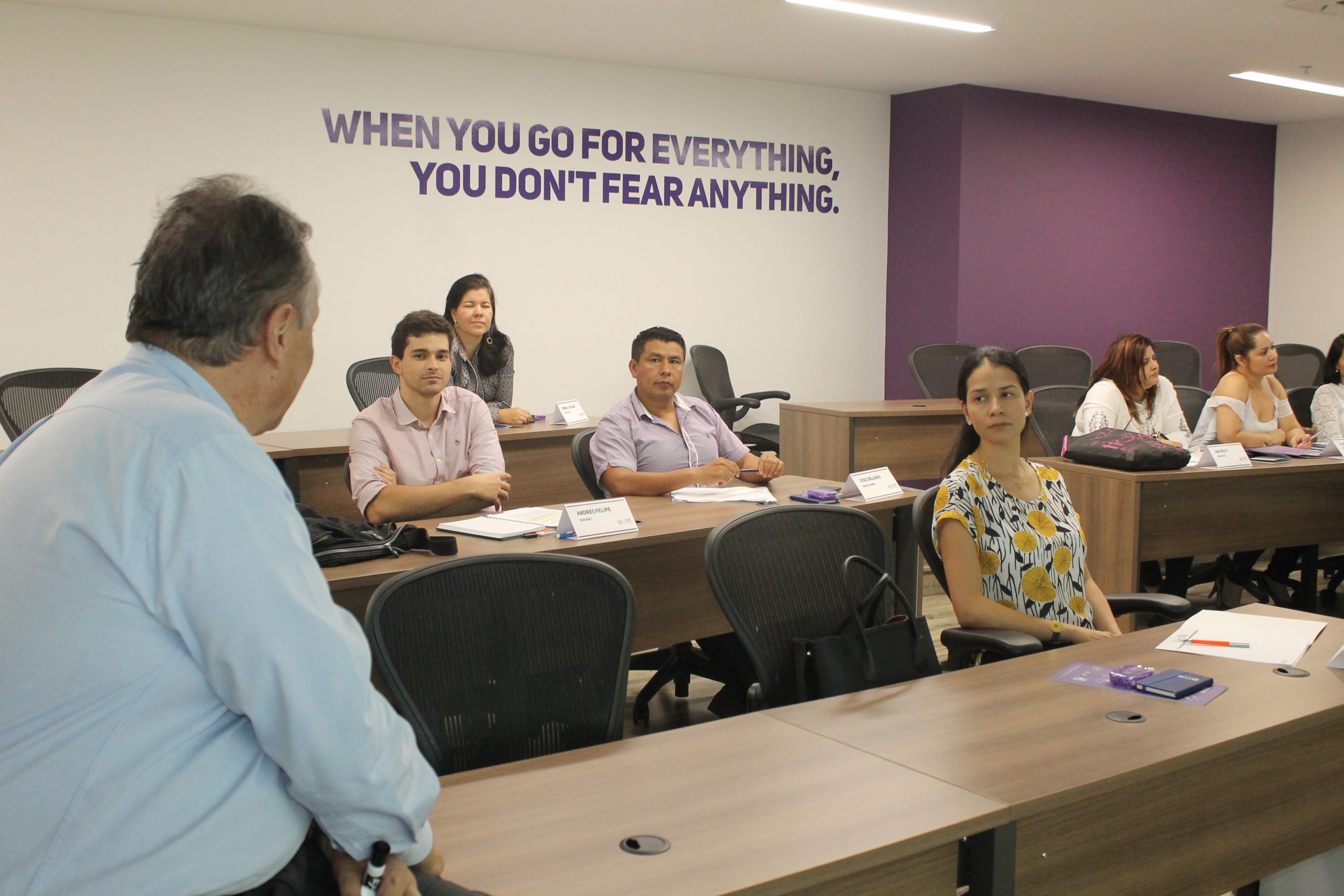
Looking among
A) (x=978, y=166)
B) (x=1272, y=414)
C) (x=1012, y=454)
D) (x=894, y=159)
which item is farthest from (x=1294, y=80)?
(x=1012, y=454)

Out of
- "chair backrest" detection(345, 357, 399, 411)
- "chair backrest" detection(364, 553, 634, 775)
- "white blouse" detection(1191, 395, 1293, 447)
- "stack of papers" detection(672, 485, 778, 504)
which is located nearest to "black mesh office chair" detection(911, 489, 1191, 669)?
"stack of papers" detection(672, 485, 778, 504)

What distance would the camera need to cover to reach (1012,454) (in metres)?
2.72

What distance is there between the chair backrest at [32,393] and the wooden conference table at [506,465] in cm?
A: 78

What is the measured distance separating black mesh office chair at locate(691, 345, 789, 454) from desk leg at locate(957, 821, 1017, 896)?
509cm

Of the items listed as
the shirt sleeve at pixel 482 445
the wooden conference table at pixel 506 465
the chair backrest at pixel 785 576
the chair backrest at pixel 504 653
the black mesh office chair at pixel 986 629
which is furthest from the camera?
the wooden conference table at pixel 506 465

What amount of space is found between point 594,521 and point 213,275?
203 cm

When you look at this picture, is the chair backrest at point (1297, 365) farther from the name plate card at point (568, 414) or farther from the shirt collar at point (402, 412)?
the shirt collar at point (402, 412)

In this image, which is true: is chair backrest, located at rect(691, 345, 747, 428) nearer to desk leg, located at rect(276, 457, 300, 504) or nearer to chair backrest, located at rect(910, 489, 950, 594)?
desk leg, located at rect(276, 457, 300, 504)

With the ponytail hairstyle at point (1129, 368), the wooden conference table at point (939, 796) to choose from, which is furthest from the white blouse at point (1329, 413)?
the wooden conference table at point (939, 796)

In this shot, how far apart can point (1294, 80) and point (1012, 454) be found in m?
6.02

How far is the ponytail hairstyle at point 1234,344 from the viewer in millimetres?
5121

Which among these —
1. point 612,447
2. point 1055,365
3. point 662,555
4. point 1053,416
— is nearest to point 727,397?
point 1055,365

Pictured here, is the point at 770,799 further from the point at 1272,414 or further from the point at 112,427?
the point at 1272,414

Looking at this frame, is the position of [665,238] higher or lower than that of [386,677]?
higher
